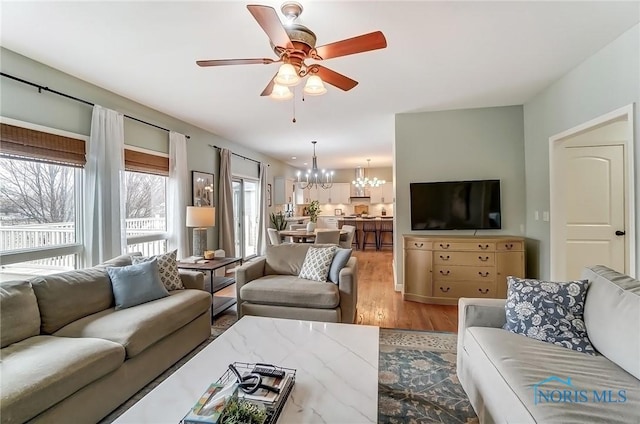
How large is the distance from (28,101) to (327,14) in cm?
279

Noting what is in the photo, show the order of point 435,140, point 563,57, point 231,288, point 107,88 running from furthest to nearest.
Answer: point 231,288, point 435,140, point 107,88, point 563,57

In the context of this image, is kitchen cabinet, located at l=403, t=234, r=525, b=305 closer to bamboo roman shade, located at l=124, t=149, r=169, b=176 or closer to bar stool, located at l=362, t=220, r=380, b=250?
bamboo roman shade, located at l=124, t=149, r=169, b=176

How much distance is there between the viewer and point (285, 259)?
3.65 meters

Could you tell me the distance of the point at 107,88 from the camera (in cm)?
330

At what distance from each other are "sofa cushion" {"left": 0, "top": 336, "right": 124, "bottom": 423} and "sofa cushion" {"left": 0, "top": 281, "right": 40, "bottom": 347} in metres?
0.06

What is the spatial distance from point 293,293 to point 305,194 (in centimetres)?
791

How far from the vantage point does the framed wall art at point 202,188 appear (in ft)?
15.8

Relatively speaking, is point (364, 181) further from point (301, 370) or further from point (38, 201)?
point (301, 370)

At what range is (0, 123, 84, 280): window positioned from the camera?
2.58 meters

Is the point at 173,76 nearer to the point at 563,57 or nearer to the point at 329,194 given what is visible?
the point at 563,57

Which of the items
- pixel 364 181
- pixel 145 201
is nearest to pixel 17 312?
pixel 145 201

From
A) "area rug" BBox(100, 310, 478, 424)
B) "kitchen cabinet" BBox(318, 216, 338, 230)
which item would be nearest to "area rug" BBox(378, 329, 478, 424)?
"area rug" BBox(100, 310, 478, 424)

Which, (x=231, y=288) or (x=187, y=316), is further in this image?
(x=231, y=288)

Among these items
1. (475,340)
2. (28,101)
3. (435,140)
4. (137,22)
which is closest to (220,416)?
(475,340)
